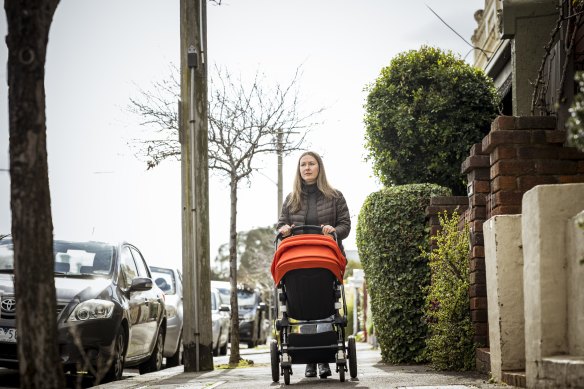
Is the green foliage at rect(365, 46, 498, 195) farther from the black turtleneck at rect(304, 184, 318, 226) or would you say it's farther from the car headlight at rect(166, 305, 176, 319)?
the black turtleneck at rect(304, 184, 318, 226)

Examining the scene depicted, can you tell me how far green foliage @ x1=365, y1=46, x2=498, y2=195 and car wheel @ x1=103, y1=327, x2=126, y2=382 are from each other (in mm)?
5561

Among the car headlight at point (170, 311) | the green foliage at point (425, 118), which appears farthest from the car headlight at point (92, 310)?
the green foliage at point (425, 118)

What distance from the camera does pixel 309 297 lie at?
7.98 m

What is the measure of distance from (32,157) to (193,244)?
23.0 feet

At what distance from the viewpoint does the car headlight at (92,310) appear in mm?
8945

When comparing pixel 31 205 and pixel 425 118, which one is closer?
pixel 31 205

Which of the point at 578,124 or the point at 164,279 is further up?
the point at 578,124

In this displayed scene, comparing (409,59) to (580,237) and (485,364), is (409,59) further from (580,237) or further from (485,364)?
(580,237)

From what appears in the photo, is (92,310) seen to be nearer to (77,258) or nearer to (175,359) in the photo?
(77,258)

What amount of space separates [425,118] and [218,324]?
8.15 m

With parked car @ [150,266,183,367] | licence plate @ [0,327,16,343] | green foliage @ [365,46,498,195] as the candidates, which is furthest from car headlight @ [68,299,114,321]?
green foliage @ [365,46,498,195]

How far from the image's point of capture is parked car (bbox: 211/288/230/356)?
19.5 m

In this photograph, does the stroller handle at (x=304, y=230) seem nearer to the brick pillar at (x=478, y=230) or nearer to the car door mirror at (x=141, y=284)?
the brick pillar at (x=478, y=230)

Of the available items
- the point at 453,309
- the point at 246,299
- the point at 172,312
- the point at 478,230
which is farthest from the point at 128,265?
the point at 246,299
